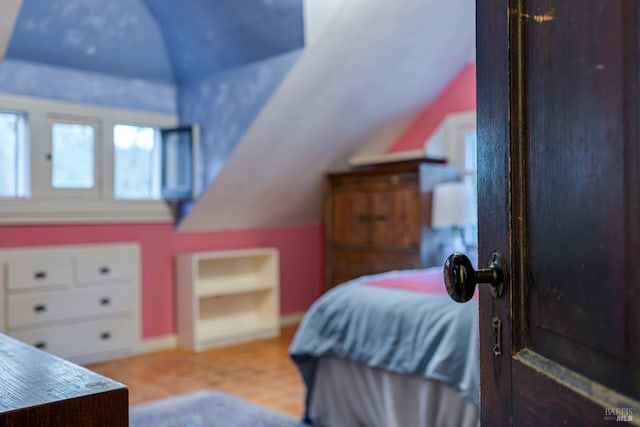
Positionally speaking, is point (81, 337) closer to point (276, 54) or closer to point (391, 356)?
point (276, 54)

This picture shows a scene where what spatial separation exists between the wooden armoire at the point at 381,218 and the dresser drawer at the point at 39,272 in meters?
2.05

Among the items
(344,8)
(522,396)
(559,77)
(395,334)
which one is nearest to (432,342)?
(395,334)

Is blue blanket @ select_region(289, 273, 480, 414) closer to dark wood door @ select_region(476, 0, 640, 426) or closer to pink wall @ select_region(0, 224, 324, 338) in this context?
dark wood door @ select_region(476, 0, 640, 426)

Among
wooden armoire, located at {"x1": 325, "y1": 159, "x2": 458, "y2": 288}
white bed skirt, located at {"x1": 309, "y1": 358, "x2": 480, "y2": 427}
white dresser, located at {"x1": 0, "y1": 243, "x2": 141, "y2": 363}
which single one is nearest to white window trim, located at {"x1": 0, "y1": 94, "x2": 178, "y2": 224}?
white dresser, located at {"x1": 0, "y1": 243, "x2": 141, "y2": 363}

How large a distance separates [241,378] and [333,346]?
1191 mm

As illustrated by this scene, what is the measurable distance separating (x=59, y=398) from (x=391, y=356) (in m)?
1.75

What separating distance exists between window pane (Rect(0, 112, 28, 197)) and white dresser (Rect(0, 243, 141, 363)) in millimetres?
417

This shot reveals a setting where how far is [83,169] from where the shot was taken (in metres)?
4.19

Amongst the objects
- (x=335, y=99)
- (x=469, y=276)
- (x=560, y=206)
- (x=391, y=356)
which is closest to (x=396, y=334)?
(x=391, y=356)

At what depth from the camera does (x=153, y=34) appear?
412 cm

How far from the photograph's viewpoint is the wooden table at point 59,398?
0.83 metres

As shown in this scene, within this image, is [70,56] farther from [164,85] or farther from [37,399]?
[37,399]

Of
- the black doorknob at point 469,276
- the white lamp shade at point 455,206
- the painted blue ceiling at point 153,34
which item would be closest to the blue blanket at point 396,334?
the black doorknob at point 469,276

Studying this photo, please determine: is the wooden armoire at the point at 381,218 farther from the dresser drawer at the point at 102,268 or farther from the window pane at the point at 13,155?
the window pane at the point at 13,155
